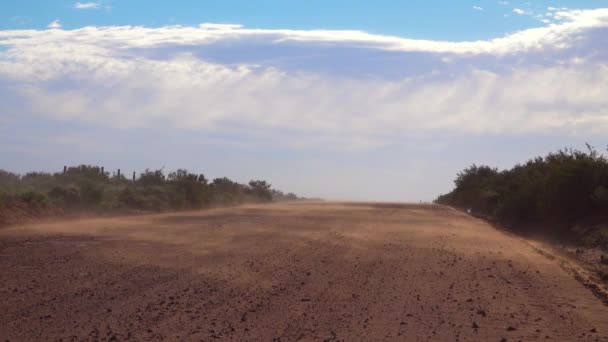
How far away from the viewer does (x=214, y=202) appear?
5400cm

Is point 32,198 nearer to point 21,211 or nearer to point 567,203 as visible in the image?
point 21,211

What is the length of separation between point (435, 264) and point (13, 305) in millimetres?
9505

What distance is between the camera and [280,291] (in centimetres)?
1270

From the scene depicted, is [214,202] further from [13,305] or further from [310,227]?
[13,305]

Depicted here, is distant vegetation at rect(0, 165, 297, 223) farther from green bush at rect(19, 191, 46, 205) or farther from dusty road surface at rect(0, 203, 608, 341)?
dusty road surface at rect(0, 203, 608, 341)

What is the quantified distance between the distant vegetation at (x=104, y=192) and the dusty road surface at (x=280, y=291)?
36.5ft

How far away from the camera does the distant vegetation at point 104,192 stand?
108 feet

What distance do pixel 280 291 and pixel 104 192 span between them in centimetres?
3015

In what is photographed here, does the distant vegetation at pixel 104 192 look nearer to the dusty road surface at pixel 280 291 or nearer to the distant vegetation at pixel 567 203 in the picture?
the dusty road surface at pixel 280 291


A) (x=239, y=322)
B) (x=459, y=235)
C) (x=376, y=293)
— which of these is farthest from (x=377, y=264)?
(x=459, y=235)

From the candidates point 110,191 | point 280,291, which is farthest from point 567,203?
point 110,191

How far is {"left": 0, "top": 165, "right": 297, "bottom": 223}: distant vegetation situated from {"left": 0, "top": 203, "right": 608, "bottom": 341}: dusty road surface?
11128mm

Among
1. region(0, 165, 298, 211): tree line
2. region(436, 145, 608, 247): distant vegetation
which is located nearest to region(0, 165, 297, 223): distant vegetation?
region(0, 165, 298, 211): tree line

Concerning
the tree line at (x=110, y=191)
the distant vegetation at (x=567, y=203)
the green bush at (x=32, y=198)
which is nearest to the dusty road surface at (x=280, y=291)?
the distant vegetation at (x=567, y=203)
